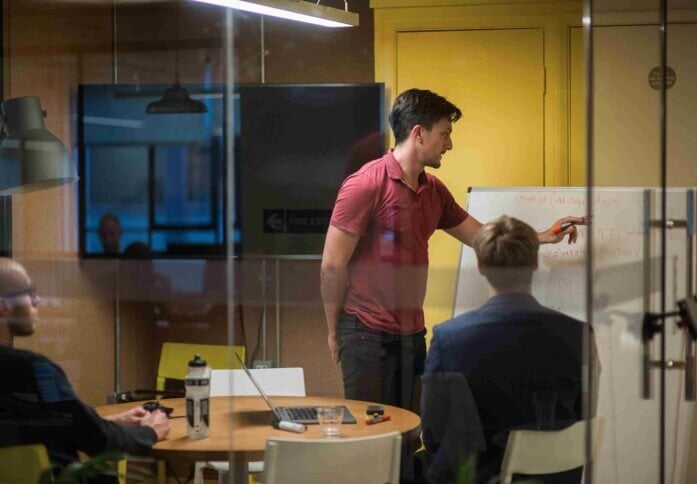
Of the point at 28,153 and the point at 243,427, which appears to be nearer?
the point at 243,427

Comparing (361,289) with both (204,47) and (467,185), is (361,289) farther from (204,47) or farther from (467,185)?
(204,47)

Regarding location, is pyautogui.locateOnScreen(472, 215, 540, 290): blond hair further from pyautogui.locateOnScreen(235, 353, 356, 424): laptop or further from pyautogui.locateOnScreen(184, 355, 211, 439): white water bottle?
pyautogui.locateOnScreen(184, 355, 211, 439): white water bottle

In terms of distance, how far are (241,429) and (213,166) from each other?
3.65ft

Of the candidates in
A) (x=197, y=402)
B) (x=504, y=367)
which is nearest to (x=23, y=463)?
(x=197, y=402)

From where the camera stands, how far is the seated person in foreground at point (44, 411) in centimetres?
405

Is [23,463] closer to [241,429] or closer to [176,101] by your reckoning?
[241,429]

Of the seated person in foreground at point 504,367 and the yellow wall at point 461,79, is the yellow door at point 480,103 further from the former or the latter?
the seated person in foreground at point 504,367

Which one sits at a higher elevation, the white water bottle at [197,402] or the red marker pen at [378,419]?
the white water bottle at [197,402]

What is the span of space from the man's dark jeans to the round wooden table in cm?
5

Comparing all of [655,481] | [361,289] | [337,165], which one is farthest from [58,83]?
[655,481]

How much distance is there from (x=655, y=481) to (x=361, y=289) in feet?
4.11

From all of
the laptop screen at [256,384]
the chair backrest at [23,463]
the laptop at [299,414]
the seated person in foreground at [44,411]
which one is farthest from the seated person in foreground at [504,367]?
the chair backrest at [23,463]

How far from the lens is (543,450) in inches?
159

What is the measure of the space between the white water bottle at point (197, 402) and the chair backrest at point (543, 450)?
1027 mm
